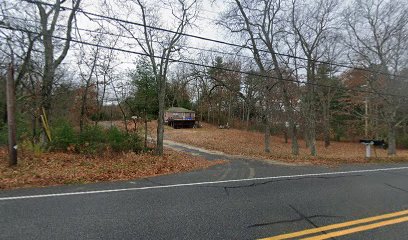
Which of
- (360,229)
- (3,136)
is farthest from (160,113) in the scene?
(360,229)

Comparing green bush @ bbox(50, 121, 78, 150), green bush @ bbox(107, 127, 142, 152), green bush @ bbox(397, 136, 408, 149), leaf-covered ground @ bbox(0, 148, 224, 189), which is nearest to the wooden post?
leaf-covered ground @ bbox(0, 148, 224, 189)

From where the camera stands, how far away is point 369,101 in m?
24.9

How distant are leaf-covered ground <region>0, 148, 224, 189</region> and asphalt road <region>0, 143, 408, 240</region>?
0.79 metres

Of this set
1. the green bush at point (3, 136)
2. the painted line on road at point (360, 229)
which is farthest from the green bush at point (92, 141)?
the painted line on road at point (360, 229)

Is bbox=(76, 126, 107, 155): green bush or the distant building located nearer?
bbox=(76, 126, 107, 155): green bush

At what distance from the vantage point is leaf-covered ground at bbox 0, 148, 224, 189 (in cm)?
744

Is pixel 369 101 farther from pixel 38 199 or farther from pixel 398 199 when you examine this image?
pixel 38 199

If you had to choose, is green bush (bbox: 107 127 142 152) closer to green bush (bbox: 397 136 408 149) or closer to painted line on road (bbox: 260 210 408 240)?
painted line on road (bbox: 260 210 408 240)

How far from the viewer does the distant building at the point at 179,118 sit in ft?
140

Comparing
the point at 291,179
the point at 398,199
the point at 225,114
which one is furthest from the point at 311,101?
the point at 225,114

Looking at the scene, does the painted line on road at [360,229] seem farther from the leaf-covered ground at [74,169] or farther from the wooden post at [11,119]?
the wooden post at [11,119]

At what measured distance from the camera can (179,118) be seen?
141 feet

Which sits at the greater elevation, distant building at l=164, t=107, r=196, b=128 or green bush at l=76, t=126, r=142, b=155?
distant building at l=164, t=107, r=196, b=128

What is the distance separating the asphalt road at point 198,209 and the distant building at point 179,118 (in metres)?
34.7
